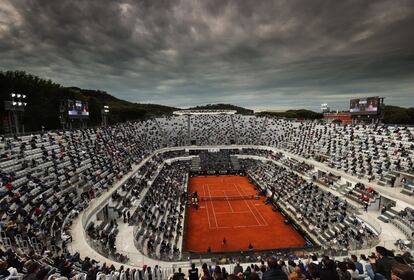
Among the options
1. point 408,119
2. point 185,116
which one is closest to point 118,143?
point 185,116

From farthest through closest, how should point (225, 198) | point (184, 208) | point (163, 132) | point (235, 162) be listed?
point (163, 132), point (235, 162), point (225, 198), point (184, 208)

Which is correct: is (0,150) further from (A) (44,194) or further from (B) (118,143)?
(B) (118,143)

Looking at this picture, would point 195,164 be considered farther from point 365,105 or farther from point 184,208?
point 365,105

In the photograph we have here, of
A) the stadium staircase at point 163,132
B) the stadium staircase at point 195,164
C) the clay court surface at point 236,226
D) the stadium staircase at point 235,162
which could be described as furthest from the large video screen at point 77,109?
the stadium staircase at point 235,162

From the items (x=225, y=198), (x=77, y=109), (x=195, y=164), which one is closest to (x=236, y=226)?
(x=225, y=198)

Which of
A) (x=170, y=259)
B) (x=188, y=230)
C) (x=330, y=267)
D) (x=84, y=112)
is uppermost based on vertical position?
(x=84, y=112)

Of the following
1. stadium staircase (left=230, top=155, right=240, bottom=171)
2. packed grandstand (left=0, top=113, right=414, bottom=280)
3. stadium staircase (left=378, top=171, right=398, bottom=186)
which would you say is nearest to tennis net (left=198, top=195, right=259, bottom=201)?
packed grandstand (left=0, top=113, right=414, bottom=280)
